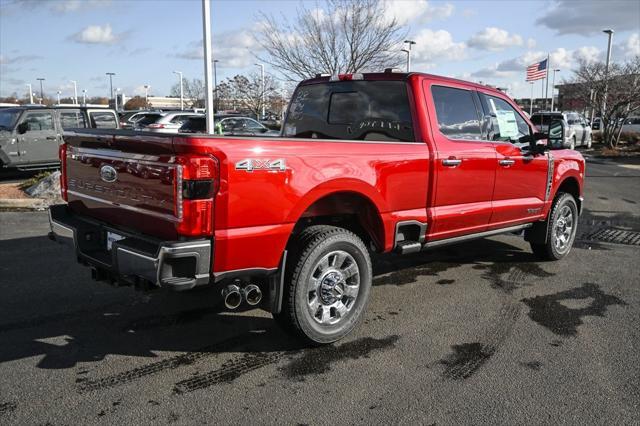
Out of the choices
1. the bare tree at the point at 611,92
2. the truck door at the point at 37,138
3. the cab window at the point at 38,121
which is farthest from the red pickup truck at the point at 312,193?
the bare tree at the point at 611,92

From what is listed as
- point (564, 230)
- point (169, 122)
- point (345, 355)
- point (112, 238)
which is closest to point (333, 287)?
point (345, 355)

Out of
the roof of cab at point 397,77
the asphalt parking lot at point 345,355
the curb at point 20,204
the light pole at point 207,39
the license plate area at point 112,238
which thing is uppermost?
the light pole at point 207,39

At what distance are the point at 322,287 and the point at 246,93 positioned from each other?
39.7 m

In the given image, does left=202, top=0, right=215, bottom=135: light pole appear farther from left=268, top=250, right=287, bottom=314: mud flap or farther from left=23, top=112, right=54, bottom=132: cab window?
left=268, top=250, right=287, bottom=314: mud flap

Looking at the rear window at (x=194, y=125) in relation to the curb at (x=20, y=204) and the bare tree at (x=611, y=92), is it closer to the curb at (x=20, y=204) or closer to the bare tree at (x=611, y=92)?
the curb at (x=20, y=204)

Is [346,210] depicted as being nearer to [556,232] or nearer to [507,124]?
[507,124]

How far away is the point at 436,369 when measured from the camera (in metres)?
3.62

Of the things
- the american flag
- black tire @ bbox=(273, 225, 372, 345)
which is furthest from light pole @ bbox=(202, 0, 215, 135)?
the american flag

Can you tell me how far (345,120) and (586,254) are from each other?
3.79 m

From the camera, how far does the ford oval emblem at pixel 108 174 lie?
12.0 feet

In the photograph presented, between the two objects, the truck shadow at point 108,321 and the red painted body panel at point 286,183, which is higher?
the red painted body panel at point 286,183

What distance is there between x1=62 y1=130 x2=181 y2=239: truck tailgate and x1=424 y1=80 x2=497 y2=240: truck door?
2.31 metres

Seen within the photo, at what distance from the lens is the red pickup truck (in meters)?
3.22

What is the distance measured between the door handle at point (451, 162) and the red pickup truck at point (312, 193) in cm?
1
